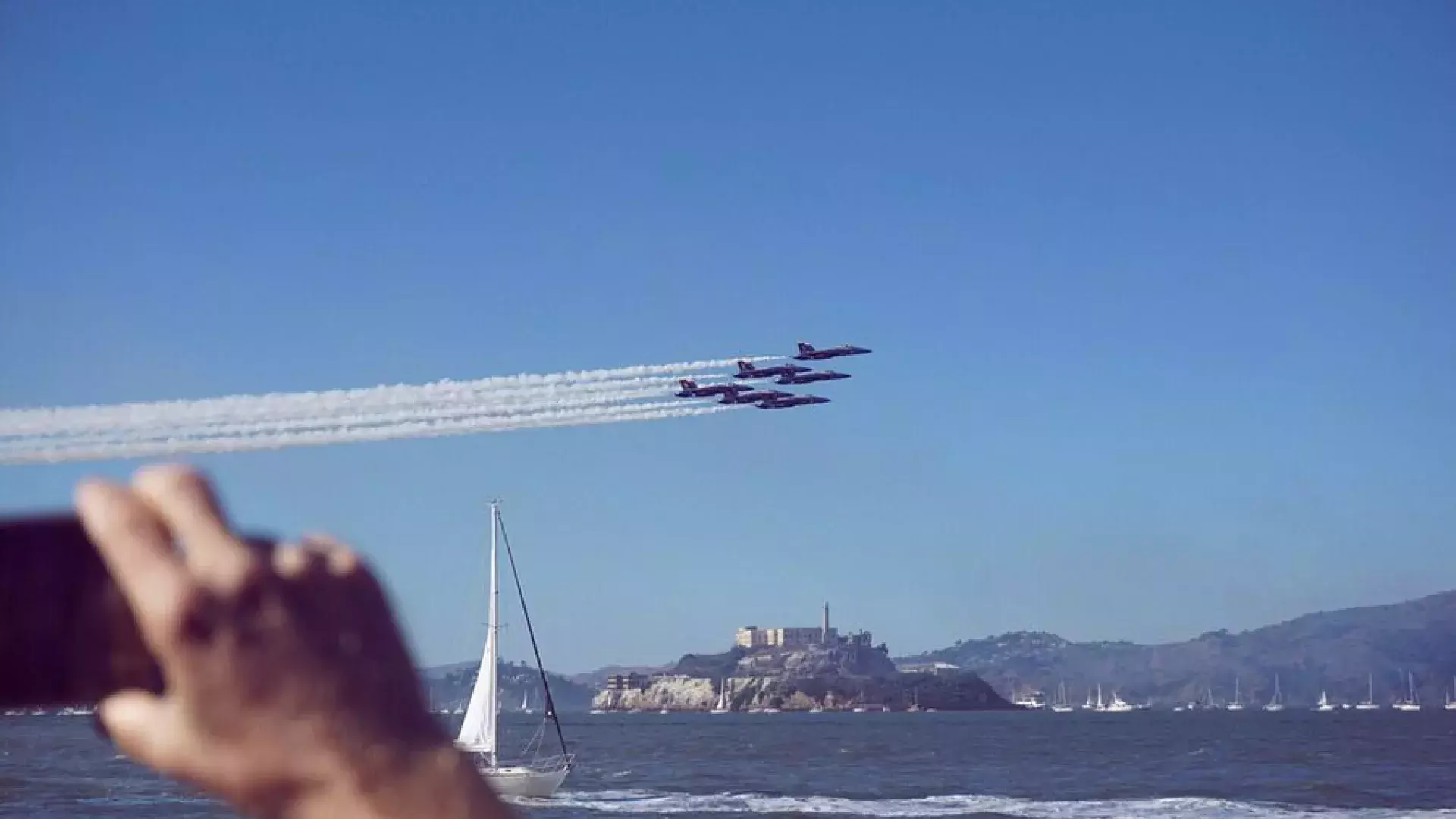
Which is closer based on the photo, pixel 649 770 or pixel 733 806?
pixel 733 806

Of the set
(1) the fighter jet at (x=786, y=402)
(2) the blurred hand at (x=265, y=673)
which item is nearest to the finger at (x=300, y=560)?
(2) the blurred hand at (x=265, y=673)

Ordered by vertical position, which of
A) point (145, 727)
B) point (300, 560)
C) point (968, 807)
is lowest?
point (968, 807)

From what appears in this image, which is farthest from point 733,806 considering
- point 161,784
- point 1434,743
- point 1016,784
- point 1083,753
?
point 1434,743

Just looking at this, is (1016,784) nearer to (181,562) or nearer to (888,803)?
(888,803)

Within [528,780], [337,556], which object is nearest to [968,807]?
[528,780]

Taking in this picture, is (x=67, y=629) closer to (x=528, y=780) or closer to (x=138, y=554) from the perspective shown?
(x=138, y=554)

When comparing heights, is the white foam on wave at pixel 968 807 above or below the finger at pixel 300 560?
below

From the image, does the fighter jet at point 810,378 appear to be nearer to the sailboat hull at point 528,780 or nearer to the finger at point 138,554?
the sailboat hull at point 528,780
